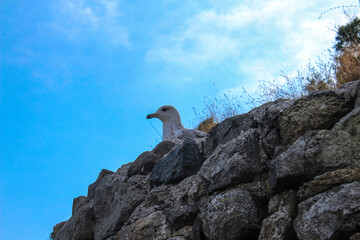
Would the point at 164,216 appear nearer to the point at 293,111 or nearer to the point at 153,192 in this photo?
the point at 153,192

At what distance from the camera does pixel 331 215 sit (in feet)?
5.32

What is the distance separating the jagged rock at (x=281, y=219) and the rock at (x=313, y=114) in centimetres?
37

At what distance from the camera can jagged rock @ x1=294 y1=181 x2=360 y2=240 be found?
156 centimetres

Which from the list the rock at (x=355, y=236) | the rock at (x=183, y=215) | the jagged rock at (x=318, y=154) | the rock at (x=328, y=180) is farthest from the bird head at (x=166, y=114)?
the rock at (x=355, y=236)

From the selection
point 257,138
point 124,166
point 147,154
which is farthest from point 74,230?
point 257,138

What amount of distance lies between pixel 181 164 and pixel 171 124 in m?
1.89

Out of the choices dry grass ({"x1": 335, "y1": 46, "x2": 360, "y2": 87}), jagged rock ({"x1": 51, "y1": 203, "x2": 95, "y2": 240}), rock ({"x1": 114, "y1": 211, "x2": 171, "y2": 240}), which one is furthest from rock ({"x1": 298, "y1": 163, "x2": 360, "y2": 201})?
jagged rock ({"x1": 51, "y1": 203, "x2": 95, "y2": 240})

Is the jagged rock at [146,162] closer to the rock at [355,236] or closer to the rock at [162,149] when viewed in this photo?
the rock at [162,149]

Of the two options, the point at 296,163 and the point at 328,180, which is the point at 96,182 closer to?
the point at 296,163

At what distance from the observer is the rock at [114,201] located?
11.0ft

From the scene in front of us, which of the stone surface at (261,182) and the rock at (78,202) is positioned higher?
the rock at (78,202)

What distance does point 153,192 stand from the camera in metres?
3.27

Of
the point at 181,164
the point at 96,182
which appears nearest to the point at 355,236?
the point at 181,164

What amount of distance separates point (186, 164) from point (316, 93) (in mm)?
1266
